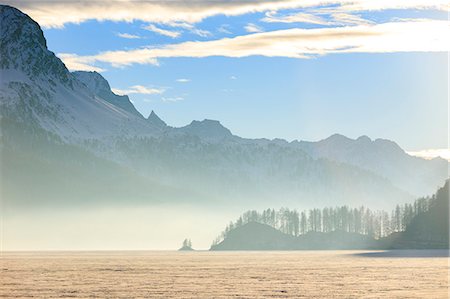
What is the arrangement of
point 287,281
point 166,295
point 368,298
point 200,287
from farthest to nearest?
→ 1. point 287,281
2. point 200,287
3. point 166,295
4. point 368,298

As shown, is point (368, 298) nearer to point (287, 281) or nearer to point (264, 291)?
point (264, 291)

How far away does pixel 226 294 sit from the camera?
15625cm

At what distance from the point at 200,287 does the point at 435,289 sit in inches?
1785

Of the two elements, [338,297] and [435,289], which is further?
[435,289]

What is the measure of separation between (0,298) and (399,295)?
2664 inches

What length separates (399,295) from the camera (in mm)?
150875

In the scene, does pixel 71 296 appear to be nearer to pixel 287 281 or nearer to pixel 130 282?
pixel 130 282

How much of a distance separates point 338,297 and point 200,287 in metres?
36.2

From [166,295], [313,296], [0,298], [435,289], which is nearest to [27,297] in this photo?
[0,298]

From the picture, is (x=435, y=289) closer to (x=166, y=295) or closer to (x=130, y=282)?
(x=166, y=295)

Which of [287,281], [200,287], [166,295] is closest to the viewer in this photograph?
[166,295]

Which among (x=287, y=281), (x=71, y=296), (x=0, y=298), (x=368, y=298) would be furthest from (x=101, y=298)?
(x=287, y=281)

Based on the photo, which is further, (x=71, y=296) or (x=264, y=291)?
(x=264, y=291)

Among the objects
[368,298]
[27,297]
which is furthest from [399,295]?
[27,297]
